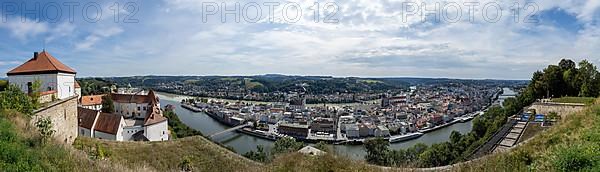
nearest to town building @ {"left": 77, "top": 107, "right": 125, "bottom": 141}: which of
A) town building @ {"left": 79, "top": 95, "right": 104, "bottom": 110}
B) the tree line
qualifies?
town building @ {"left": 79, "top": 95, "right": 104, "bottom": 110}

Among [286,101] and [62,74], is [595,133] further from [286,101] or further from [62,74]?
[286,101]

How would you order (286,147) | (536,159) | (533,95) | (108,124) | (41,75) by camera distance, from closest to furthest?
(536,159), (41,75), (286,147), (108,124), (533,95)

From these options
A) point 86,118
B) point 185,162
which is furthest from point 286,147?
point 86,118

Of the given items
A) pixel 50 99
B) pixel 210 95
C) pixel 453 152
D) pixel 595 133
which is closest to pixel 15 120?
pixel 50 99

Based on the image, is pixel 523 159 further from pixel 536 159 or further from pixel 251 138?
pixel 251 138

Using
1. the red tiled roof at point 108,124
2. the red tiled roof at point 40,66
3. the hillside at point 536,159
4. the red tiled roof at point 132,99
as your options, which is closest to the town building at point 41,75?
the red tiled roof at point 40,66

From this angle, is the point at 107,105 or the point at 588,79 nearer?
the point at 588,79

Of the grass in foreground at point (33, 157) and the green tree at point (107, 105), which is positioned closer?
the grass in foreground at point (33, 157)

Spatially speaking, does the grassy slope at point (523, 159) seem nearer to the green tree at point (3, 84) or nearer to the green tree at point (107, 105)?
the green tree at point (3, 84)
